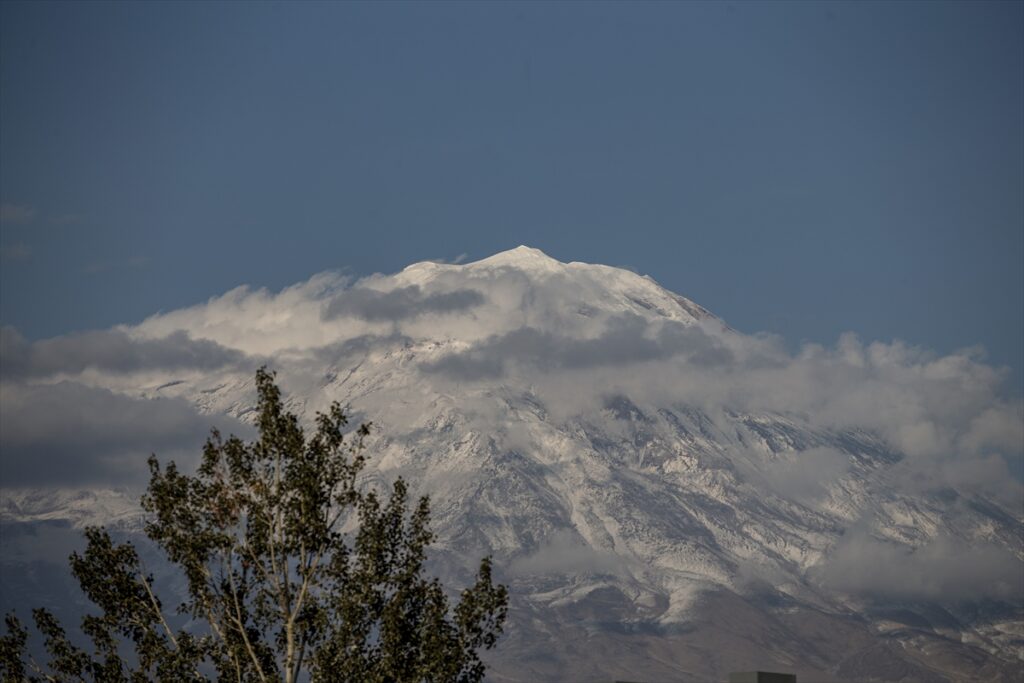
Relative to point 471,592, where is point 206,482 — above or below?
above

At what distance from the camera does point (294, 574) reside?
2603 inches

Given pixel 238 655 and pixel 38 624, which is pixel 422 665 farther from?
pixel 38 624

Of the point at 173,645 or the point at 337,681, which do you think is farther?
the point at 173,645

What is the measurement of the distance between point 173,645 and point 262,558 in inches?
278

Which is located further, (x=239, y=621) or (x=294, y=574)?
(x=294, y=574)

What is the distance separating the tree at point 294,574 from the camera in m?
63.8

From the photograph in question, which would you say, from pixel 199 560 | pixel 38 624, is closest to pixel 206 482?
pixel 199 560

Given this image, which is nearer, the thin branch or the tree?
the thin branch

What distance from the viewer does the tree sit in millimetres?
63844

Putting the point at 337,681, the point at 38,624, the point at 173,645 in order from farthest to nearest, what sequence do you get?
the point at 38,624, the point at 173,645, the point at 337,681

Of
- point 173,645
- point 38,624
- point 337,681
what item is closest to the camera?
point 337,681

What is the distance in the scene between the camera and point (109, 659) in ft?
230

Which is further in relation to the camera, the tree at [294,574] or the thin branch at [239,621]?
the tree at [294,574]

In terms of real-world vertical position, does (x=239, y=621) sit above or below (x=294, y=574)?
below
